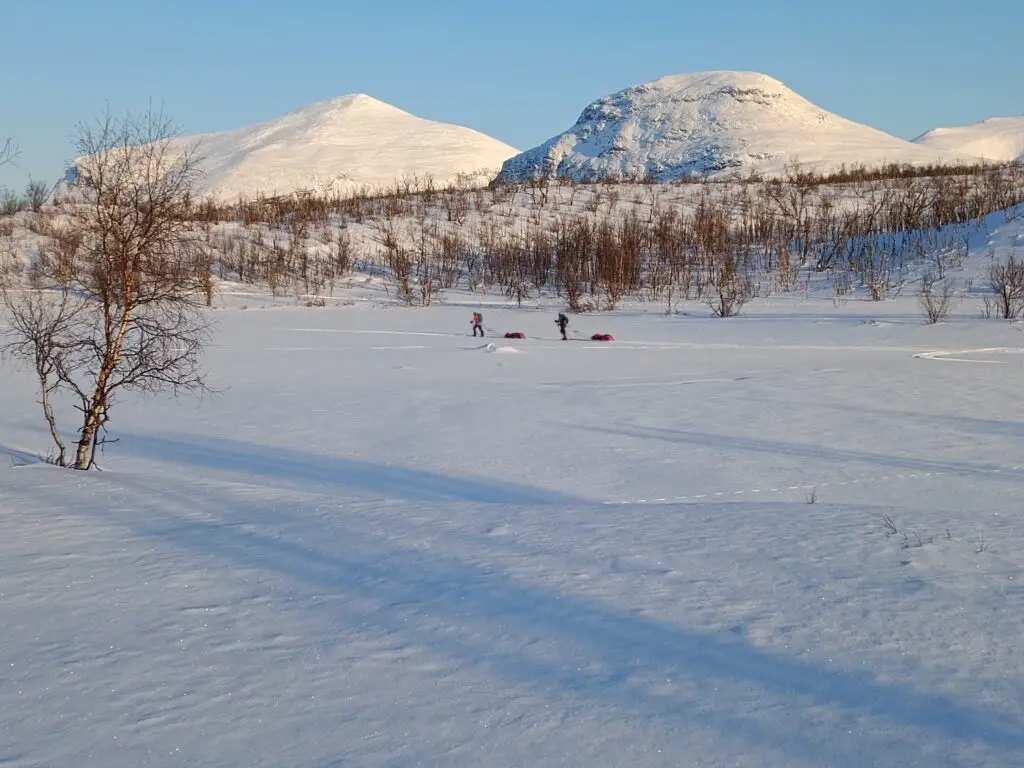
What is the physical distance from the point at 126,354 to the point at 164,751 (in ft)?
23.8

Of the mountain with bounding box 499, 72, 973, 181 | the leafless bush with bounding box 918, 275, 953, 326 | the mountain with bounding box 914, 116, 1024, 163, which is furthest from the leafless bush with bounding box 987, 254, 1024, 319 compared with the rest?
the mountain with bounding box 914, 116, 1024, 163

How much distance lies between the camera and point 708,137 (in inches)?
2975

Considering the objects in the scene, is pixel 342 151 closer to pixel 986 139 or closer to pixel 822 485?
pixel 822 485

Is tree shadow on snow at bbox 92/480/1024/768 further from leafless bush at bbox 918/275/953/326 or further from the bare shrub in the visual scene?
leafless bush at bbox 918/275/953/326

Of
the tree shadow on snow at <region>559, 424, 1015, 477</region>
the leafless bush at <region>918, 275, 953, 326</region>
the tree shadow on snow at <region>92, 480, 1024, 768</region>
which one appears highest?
the leafless bush at <region>918, 275, 953, 326</region>

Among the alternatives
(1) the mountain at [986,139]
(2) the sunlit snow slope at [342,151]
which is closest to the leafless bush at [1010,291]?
(2) the sunlit snow slope at [342,151]

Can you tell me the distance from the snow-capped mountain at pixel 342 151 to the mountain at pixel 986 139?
232 ft

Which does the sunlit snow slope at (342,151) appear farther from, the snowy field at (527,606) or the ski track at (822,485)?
the ski track at (822,485)

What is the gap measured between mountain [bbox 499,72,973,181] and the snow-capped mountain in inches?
241

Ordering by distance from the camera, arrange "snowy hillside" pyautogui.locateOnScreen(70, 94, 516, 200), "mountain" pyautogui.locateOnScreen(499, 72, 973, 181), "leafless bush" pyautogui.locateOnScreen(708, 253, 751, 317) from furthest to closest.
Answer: "mountain" pyautogui.locateOnScreen(499, 72, 973, 181), "snowy hillside" pyautogui.locateOnScreen(70, 94, 516, 200), "leafless bush" pyautogui.locateOnScreen(708, 253, 751, 317)

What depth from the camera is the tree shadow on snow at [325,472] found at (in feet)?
27.7

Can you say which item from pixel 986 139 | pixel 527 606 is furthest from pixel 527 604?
pixel 986 139

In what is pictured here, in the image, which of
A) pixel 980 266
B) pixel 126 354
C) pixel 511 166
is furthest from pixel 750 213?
pixel 126 354

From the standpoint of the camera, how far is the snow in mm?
3090
